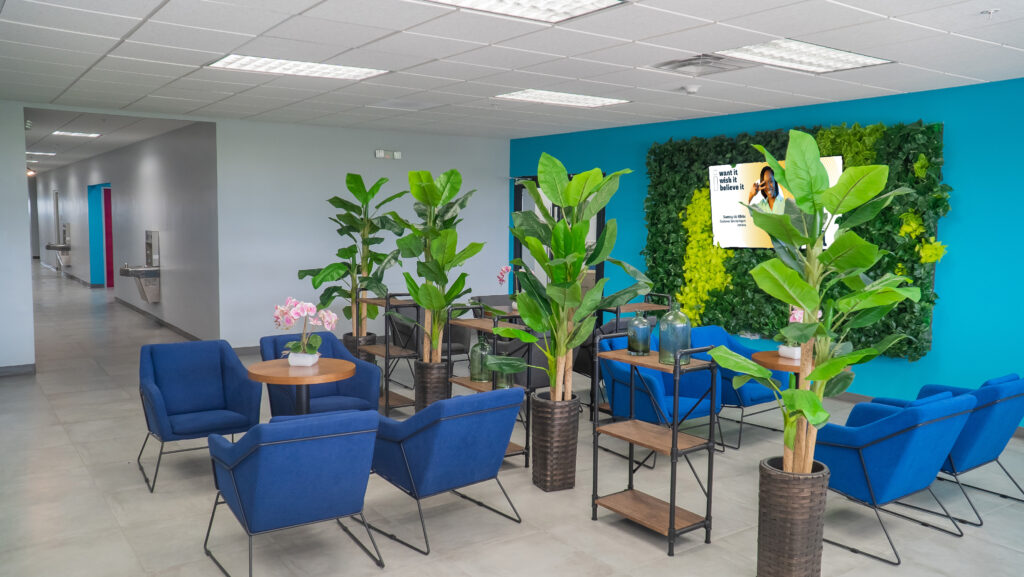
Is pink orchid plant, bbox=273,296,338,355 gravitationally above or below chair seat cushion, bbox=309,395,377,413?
above

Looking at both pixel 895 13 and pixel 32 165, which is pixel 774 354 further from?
pixel 32 165

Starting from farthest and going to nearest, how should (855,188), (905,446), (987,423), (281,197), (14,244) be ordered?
(281,197)
(14,244)
(987,423)
(905,446)
(855,188)

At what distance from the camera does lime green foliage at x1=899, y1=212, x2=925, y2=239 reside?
6504 mm

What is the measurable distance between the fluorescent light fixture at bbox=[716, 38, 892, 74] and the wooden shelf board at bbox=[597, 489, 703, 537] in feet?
9.76

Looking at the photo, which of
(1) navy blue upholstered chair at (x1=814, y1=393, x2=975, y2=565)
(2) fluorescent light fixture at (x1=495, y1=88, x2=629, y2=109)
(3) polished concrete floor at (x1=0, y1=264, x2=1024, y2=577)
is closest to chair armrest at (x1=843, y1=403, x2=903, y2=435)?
(1) navy blue upholstered chair at (x1=814, y1=393, x2=975, y2=565)

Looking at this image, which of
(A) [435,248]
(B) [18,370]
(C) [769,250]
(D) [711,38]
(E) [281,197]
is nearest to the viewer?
(D) [711,38]

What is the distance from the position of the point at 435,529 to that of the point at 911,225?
4928mm

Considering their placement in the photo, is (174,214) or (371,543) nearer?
(371,543)

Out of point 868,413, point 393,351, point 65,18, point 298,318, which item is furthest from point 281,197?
point 868,413

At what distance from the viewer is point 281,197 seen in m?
9.60

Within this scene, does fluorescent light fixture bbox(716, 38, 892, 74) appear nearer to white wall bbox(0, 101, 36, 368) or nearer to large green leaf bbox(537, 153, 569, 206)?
large green leaf bbox(537, 153, 569, 206)

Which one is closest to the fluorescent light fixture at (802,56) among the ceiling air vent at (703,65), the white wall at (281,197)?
the ceiling air vent at (703,65)

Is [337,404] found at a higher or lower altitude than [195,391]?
lower

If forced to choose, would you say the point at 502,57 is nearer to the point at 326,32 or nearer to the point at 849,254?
the point at 326,32
